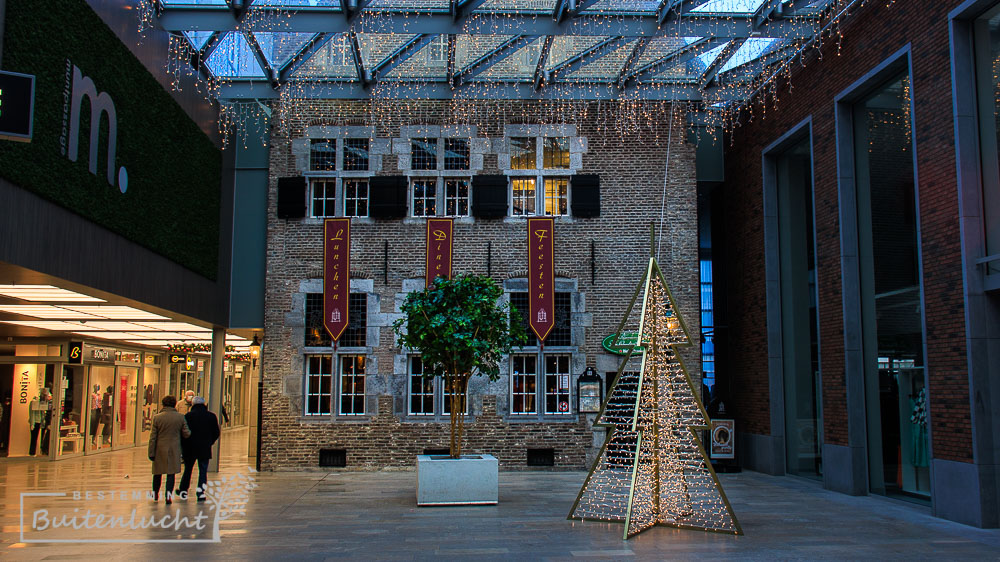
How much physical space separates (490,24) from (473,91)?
2.70 m

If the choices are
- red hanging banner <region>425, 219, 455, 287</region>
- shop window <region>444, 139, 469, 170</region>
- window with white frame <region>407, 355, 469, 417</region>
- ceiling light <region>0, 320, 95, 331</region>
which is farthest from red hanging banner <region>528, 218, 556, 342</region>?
ceiling light <region>0, 320, 95, 331</region>

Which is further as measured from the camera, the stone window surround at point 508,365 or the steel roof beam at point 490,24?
the stone window surround at point 508,365

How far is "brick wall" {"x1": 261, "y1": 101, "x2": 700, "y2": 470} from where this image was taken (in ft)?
45.6

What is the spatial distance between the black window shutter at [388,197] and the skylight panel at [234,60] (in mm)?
2755

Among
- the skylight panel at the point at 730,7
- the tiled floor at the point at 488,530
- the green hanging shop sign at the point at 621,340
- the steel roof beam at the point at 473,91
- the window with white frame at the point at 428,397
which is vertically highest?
the skylight panel at the point at 730,7

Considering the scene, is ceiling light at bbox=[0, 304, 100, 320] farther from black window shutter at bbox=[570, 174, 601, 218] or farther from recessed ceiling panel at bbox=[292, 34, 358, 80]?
black window shutter at bbox=[570, 174, 601, 218]

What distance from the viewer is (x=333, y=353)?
14094 mm

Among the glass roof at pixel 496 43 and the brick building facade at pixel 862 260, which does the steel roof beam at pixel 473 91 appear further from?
the brick building facade at pixel 862 260

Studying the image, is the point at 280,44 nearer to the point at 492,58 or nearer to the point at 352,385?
the point at 492,58

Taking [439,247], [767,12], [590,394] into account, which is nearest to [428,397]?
[439,247]

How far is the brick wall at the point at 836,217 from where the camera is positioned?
885 centimetres

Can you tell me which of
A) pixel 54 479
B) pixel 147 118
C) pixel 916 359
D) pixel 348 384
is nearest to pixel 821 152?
pixel 916 359

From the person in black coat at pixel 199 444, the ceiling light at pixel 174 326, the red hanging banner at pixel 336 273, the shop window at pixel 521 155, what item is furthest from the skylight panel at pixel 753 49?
the ceiling light at pixel 174 326

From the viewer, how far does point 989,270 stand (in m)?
8.37
